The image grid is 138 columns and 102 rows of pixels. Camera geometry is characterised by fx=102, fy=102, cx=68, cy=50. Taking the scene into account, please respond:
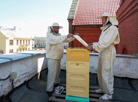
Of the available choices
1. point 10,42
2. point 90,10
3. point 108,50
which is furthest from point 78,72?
point 10,42

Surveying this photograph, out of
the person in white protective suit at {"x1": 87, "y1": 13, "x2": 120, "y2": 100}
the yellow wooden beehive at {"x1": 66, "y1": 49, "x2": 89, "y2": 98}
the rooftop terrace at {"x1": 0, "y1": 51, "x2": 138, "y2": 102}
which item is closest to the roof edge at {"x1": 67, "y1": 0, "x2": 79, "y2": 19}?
the rooftop terrace at {"x1": 0, "y1": 51, "x2": 138, "y2": 102}

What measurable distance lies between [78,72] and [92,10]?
392 inches

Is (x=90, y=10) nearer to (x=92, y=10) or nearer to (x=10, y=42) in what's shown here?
(x=92, y=10)

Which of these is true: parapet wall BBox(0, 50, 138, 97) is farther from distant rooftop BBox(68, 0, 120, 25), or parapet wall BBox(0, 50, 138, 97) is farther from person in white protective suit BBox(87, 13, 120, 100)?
distant rooftop BBox(68, 0, 120, 25)

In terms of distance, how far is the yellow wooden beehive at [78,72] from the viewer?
2.37m

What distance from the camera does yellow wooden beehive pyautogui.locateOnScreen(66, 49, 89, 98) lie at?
2.37 meters

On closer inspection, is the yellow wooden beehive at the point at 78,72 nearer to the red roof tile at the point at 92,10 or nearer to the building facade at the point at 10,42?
the red roof tile at the point at 92,10

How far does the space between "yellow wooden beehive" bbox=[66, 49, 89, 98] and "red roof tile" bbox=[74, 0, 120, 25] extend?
7.79 meters

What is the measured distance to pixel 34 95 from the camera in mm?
2982

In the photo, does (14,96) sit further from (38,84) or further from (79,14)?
(79,14)

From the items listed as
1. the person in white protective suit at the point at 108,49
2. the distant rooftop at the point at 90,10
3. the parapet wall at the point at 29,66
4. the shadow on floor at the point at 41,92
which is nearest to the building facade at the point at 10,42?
the distant rooftop at the point at 90,10

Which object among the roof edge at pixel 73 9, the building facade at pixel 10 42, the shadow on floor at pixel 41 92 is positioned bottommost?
the shadow on floor at pixel 41 92

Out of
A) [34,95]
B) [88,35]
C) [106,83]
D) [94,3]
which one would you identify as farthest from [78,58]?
[94,3]

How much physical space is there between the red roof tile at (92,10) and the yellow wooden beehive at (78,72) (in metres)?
7.79
